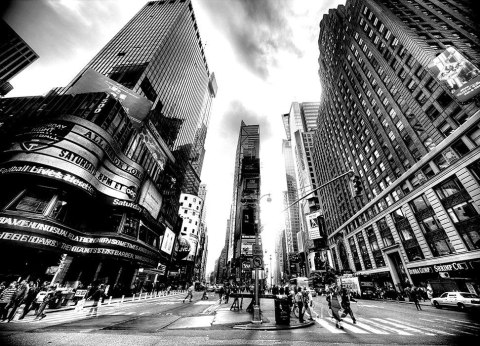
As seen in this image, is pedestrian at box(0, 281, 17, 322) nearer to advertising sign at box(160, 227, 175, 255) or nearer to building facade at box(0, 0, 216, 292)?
building facade at box(0, 0, 216, 292)

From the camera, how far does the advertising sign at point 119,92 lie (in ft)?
139

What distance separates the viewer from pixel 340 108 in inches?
2438

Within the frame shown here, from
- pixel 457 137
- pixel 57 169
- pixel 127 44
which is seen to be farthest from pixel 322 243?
pixel 127 44

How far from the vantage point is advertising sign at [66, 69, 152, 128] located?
139 ft

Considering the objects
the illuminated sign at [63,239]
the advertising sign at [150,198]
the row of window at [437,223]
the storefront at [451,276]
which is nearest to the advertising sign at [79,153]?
the advertising sign at [150,198]

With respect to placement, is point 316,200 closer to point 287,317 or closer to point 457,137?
point 457,137

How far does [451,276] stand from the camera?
27.0 m

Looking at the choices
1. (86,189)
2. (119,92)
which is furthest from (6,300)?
(119,92)

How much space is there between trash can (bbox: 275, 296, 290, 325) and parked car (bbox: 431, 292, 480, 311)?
1769cm

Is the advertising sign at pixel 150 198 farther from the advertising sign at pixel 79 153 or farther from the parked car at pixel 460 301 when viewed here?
the parked car at pixel 460 301

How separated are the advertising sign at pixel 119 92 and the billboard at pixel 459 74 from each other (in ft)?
165

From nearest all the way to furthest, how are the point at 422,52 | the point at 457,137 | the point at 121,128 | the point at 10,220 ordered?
the point at 10,220 → the point at 457,137 → the point at 422,52 → the point at 121,128

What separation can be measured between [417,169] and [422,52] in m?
19.3

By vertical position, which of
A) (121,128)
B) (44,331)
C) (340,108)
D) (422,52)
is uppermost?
(340,108)
